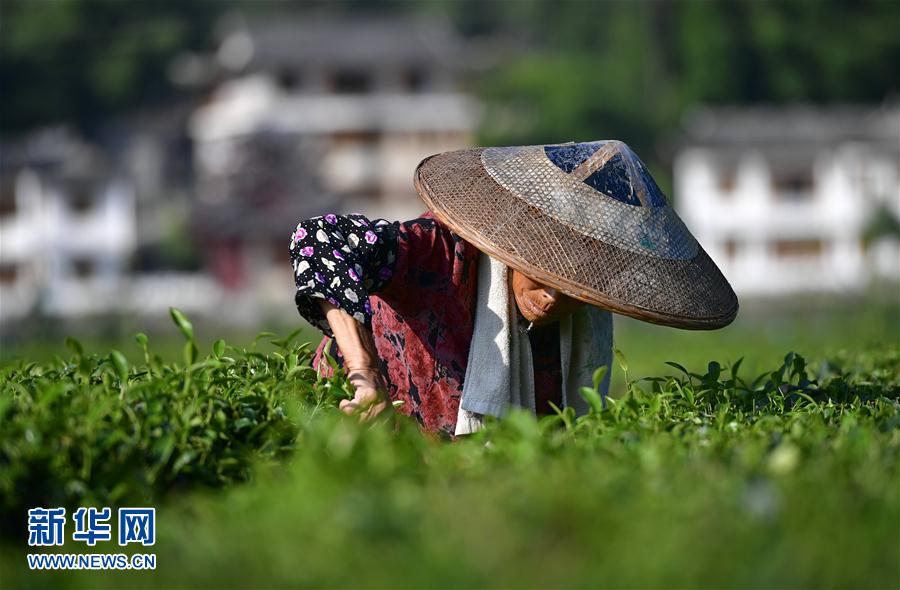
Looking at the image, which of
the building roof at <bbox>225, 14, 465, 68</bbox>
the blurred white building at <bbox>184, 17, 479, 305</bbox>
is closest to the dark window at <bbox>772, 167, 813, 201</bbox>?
the blurred white building at <bbox>184, 17, 479, 305</bbox>

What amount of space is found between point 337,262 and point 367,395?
1.15 feet

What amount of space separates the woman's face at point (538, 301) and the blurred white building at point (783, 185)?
105 feet

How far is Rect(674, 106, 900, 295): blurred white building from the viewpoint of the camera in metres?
35.2

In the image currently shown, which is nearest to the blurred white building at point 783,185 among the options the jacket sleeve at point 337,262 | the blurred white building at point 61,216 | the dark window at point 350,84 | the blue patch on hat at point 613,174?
the dark window at point 350,84

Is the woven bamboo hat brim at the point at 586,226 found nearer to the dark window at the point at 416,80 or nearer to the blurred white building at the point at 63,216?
the blurred white building at the point at 63,216

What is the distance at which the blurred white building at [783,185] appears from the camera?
35.2 m

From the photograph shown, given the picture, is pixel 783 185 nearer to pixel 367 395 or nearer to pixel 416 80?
pixel 416 80

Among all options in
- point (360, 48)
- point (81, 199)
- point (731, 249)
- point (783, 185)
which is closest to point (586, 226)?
point (731, 249)

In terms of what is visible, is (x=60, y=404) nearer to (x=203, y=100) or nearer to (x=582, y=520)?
(x=582, y=520)

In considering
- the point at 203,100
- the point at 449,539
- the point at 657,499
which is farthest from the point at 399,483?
the point at 203,100

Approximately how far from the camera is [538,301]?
312 centimetres

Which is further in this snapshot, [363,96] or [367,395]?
[363,96]

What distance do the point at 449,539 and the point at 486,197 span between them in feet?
4.79

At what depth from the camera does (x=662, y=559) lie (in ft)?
5.29
